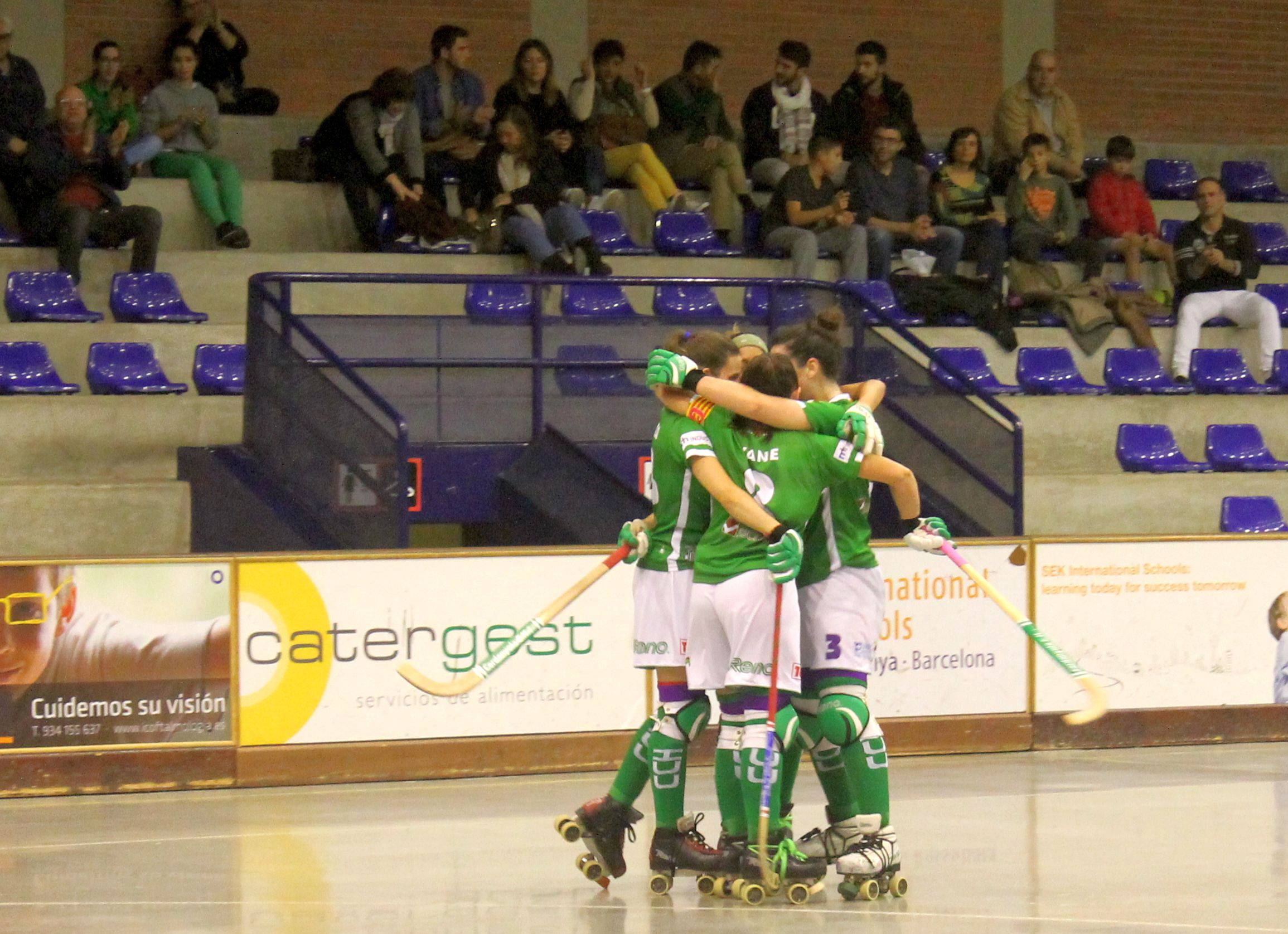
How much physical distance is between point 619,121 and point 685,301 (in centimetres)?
259

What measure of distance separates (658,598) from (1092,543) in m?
4.46

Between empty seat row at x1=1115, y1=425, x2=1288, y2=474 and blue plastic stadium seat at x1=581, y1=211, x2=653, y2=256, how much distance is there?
3902 mm

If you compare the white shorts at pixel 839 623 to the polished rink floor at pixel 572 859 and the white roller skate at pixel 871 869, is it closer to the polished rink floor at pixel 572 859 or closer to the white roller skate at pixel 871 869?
the white roller skate at pixel 871 869

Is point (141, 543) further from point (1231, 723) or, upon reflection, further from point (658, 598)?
point (1231, 723)

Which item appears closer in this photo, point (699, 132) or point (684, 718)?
point (684, 718)

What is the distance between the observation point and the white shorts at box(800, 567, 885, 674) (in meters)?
6.73

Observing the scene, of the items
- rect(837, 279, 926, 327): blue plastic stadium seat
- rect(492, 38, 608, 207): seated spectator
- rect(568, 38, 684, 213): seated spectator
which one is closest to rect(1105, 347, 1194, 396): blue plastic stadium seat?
rect(837, 279, 926, 327): blue plastic stadium seat

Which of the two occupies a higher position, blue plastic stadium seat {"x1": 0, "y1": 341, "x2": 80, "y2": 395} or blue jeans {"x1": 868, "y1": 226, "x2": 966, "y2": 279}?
blue jeans {"x1": 868, "y1": 226, "x2": 966, "y2": 279}

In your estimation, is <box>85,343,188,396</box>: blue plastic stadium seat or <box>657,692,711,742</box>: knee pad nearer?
<box>657,692,711,742</box>: knee pad

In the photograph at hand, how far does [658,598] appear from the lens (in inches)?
271

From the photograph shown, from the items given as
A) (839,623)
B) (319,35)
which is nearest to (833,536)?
(839,623)

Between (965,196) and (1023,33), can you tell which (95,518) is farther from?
(1023,33)

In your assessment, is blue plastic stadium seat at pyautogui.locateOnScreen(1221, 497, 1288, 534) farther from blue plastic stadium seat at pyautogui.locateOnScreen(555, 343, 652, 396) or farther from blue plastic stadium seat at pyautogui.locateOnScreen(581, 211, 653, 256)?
blue plastic stadium seat at pyautogui.locateOnScreen(555, 343, 652, 396)

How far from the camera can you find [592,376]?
11234mm
